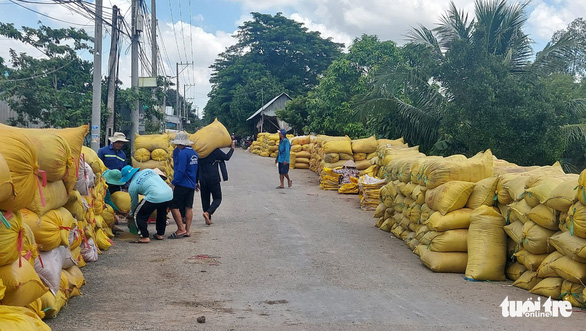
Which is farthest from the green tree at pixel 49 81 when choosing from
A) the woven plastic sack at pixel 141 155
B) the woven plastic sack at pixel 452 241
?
the woven plastic sack at pixel 452 241

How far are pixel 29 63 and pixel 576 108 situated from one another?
649 inches

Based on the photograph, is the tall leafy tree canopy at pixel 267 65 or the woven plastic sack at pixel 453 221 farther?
the tall leafy tree canopy at pixel 267 65

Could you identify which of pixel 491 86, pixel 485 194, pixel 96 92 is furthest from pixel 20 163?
pixel 491 86

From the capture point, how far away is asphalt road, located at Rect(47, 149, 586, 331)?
4762 millimetres

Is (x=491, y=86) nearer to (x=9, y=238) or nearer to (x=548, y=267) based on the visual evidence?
(x=548, y=267)

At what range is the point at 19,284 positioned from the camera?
11.9 feet

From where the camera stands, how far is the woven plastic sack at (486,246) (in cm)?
649

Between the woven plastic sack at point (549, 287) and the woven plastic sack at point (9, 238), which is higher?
the woven plastic sack at point (9, 238)

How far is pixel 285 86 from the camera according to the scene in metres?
51.9

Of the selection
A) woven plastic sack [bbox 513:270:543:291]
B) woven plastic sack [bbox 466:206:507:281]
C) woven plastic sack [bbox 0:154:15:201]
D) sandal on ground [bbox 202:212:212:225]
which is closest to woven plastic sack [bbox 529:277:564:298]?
woven plastic sack [bbox 513:270:543:291]

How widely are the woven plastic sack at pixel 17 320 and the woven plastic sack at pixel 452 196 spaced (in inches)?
208

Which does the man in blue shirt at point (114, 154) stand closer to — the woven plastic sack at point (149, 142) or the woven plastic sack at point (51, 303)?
the woven plastic sack at point (149, 142)

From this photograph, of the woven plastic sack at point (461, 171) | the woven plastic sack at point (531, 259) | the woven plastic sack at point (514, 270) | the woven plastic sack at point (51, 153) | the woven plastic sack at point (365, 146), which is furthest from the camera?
the woven plastic sack at point (365, 146)

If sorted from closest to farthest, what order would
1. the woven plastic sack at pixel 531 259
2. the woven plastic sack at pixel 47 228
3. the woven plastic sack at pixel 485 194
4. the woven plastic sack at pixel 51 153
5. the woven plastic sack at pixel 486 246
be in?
the woven plastic sack at pixel 47 228 < the woven plastic sack at pixel 51 153 < the woven plastic sack at pixel 531 259 < the woven plastic sack at pixel 486 246 < the woven plastic sack at pixel 485 194
